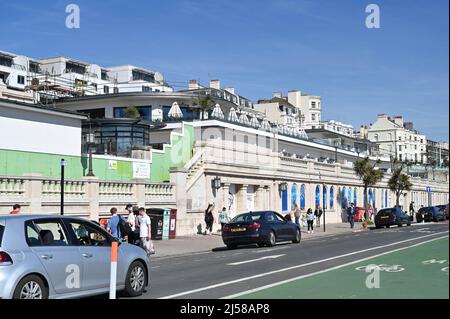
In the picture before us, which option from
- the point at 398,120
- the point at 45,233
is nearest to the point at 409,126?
the point at 398,120

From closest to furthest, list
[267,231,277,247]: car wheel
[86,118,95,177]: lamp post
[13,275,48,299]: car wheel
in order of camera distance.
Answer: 1. [13,275,48,299]: car wheel
2. [267,231,277,247]: car wheel
3. [86,118,95,177]: lamp post

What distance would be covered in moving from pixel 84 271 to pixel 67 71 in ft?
267

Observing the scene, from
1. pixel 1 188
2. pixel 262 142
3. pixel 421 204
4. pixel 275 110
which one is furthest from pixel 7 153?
pixel 275 110

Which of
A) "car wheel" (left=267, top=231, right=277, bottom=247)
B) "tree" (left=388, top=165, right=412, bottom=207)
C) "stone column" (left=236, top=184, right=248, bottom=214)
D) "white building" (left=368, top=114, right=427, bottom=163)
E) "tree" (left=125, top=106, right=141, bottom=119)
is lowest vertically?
"car wheel" (left=267, top=231, right=277, bottom=247)

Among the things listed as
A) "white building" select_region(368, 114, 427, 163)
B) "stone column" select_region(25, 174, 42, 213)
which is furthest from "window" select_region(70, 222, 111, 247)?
"white building" select_region(368, 114, 427, 163)

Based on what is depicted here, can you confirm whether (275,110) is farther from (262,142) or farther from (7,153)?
(7,153)

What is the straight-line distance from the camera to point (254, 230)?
24547 mm

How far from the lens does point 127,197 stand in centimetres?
2761

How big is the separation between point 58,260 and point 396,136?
12241 centimetres

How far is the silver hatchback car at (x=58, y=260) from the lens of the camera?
30.3 ft

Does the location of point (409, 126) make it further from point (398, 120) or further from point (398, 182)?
point (398, 182)

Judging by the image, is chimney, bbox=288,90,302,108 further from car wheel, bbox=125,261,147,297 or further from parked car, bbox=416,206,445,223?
car wheel, bbox=125,261,147,297

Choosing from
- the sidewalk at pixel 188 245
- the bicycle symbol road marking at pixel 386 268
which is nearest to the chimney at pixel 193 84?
the sidewalk at pixel 188 245

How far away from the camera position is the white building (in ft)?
417
